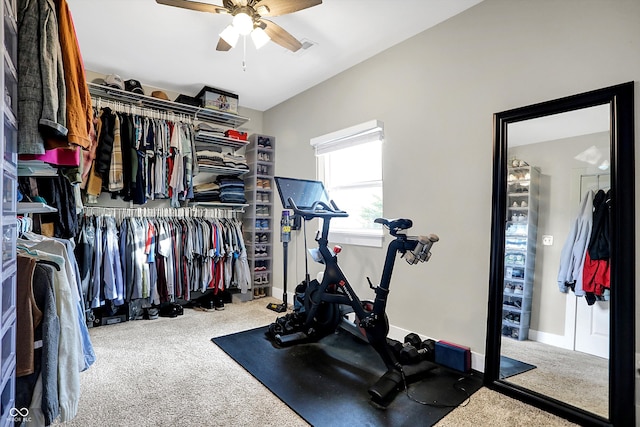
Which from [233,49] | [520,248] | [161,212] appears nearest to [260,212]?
[161,212]

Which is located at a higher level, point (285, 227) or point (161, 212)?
point (161, 212)

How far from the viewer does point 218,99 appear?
4062 millimetres

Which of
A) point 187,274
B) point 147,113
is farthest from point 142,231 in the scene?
point 147,113

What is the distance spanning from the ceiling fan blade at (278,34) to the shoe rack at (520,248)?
1.83 meters

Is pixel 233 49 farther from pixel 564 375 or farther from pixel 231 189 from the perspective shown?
pixel 564 375

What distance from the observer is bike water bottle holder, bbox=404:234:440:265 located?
6.79 feet

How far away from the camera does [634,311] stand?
1.69 m

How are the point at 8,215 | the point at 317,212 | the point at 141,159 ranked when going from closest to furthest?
the point at 8,215, the point at 317,212, the point at 141,159

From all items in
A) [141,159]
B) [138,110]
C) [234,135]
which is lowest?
[141,159]

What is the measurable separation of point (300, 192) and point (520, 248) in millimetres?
1747

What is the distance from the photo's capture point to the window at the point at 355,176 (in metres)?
3.24

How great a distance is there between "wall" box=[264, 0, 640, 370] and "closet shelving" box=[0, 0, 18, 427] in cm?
253

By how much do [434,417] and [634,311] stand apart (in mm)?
1192

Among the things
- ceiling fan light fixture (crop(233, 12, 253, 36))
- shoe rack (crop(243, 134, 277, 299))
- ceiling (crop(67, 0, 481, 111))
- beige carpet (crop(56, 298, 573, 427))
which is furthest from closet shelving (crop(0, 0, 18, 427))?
shoe rack (crop(243, 134, 277, 299))
